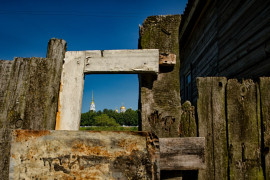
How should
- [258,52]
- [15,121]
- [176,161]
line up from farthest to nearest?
[258,52]
[15,121]
[176,161]

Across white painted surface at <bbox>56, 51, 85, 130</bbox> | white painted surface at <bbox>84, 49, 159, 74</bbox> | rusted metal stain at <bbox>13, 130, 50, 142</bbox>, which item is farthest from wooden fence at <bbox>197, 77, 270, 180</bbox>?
rusted metal stain at <bbox>13, 130, 50, 142</bbox>

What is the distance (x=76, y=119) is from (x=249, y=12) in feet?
12.0

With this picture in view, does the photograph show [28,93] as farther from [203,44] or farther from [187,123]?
[203,44]

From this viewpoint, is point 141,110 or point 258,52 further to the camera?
point 258,52

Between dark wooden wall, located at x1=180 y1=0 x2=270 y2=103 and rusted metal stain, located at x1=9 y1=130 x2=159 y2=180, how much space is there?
263cm

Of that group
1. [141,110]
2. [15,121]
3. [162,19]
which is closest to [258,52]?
[162,19]

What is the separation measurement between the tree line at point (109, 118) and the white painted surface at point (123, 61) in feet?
240

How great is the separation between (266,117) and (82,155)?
1.50m

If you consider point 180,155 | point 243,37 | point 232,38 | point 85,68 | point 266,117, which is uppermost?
point 232,38

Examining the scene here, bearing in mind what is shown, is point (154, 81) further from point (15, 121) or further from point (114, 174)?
point (15, 121)

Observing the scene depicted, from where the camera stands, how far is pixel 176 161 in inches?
53.4

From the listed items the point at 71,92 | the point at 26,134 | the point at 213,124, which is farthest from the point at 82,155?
the point at 213,124

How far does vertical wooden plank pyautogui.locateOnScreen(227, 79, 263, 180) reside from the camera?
5.08ft

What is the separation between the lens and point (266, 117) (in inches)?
63.0
